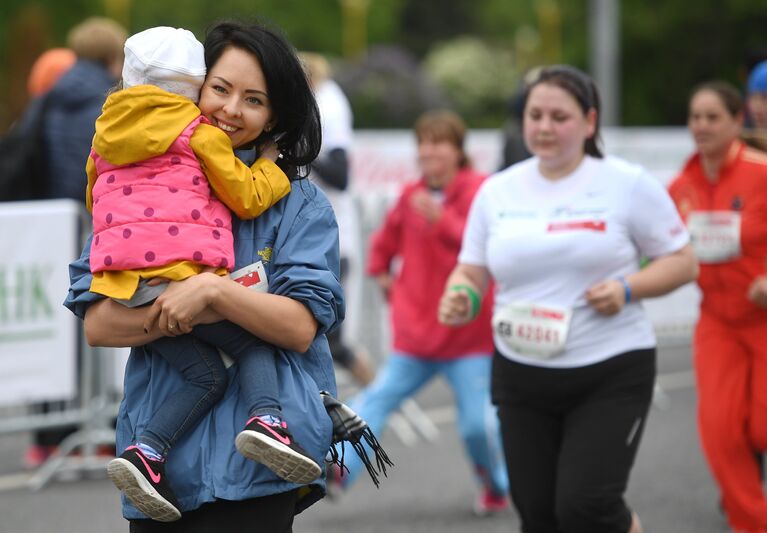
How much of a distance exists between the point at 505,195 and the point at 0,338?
12.2 ft

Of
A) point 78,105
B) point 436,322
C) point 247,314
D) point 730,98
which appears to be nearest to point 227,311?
point 247,314

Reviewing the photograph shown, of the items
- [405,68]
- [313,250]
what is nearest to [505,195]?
[313,250]

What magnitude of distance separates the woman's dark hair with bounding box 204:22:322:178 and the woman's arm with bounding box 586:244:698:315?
65.5 inches

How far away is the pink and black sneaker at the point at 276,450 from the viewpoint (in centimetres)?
322

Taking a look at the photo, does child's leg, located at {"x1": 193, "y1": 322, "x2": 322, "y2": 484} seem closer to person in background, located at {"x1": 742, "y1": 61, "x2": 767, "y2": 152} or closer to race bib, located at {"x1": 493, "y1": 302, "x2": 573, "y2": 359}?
race bib, located at {"x1": 493, "y1": 302, "x2": 573, "y2": 359}

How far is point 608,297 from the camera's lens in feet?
16.3

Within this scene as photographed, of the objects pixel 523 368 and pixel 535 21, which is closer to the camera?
pixel 523 368

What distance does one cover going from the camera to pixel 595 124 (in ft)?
17.4

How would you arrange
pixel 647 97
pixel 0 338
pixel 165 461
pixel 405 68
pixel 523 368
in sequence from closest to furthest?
pixel 165 461, pixel 523 368, pixel 0 338, pixel 405 68, pixel 647 97

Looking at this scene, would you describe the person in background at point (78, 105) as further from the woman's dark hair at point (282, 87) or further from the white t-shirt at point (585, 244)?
the woman's dark hair at point (282, 87)

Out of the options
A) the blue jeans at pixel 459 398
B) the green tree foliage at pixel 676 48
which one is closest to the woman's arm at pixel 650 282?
the blue jeans at pixel 459 398

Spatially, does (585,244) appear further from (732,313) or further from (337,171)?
(337,171)

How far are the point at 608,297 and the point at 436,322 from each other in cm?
233

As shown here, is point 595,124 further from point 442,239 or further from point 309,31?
point 309,31
